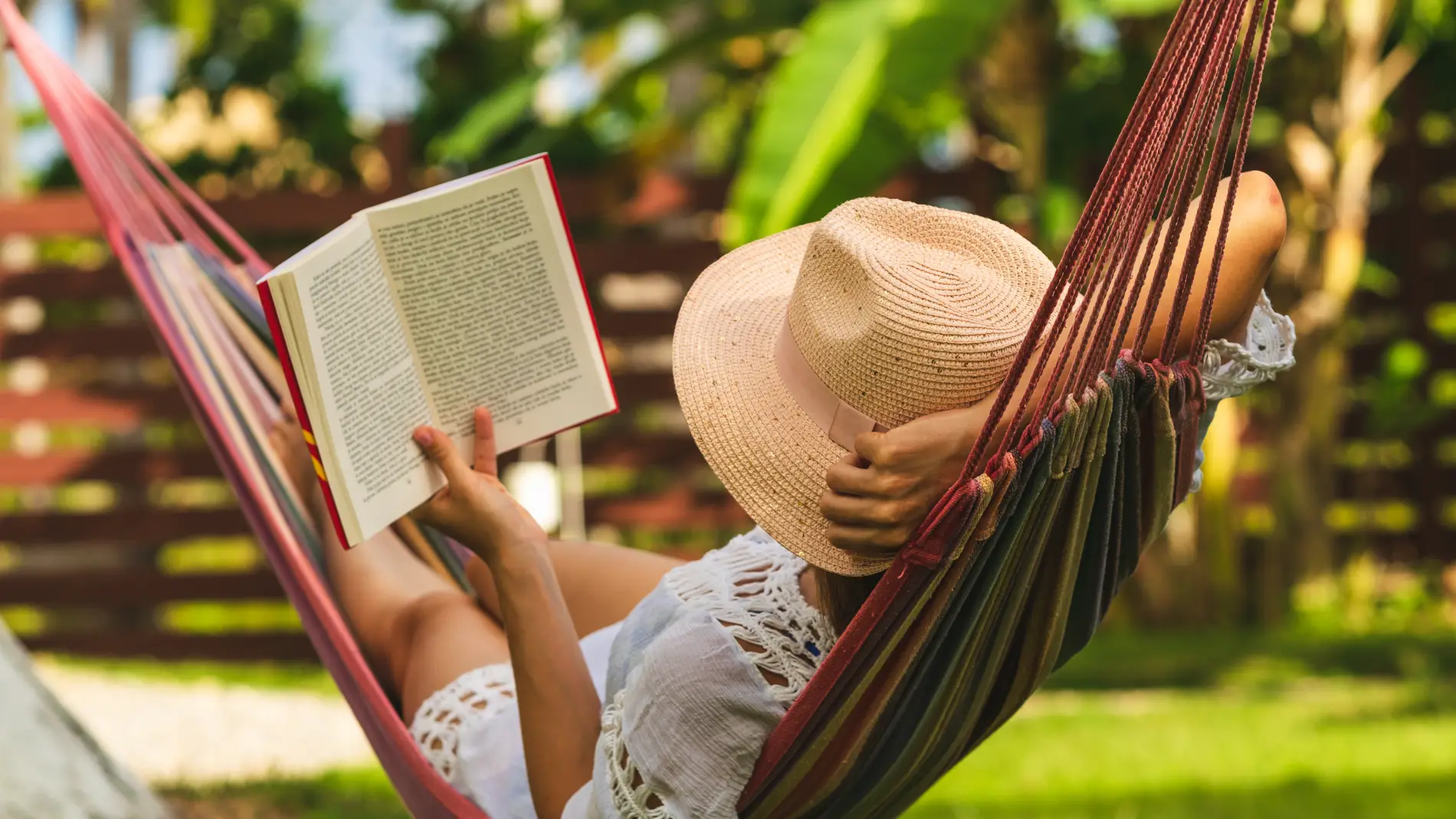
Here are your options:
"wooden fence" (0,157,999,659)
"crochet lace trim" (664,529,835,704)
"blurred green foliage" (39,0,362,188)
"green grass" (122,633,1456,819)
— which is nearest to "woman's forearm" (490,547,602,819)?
"crochet lace trim" (664,529,835,704)

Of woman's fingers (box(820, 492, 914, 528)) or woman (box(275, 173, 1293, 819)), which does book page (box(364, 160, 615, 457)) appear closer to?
woman (box(275, 173, 1293, 819))

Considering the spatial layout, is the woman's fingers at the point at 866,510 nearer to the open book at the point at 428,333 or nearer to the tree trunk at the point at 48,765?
the open book at the point at 428,333

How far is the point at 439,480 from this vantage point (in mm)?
1433

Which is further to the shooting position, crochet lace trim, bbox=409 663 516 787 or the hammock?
crochet lace trim, bbox=409 663 516 787

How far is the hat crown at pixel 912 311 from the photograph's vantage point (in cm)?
120

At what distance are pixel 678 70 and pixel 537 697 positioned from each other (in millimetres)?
5737

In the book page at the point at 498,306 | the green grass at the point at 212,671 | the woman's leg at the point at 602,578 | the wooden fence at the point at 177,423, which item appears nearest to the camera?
the book page at the point at 498,306

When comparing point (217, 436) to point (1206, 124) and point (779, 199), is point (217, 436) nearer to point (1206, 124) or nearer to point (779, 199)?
point (1206, 124)

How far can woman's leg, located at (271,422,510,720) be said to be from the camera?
1687 millimetres

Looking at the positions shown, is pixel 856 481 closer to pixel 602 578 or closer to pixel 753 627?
pixel 753 627

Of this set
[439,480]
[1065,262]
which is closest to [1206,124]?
[1065,262]

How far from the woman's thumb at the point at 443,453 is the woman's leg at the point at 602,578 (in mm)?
295

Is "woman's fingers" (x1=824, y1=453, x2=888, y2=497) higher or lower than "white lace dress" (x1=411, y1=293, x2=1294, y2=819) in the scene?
higher

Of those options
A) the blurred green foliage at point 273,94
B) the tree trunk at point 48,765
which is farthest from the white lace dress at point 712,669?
the blurred green foliage at point 273,94
